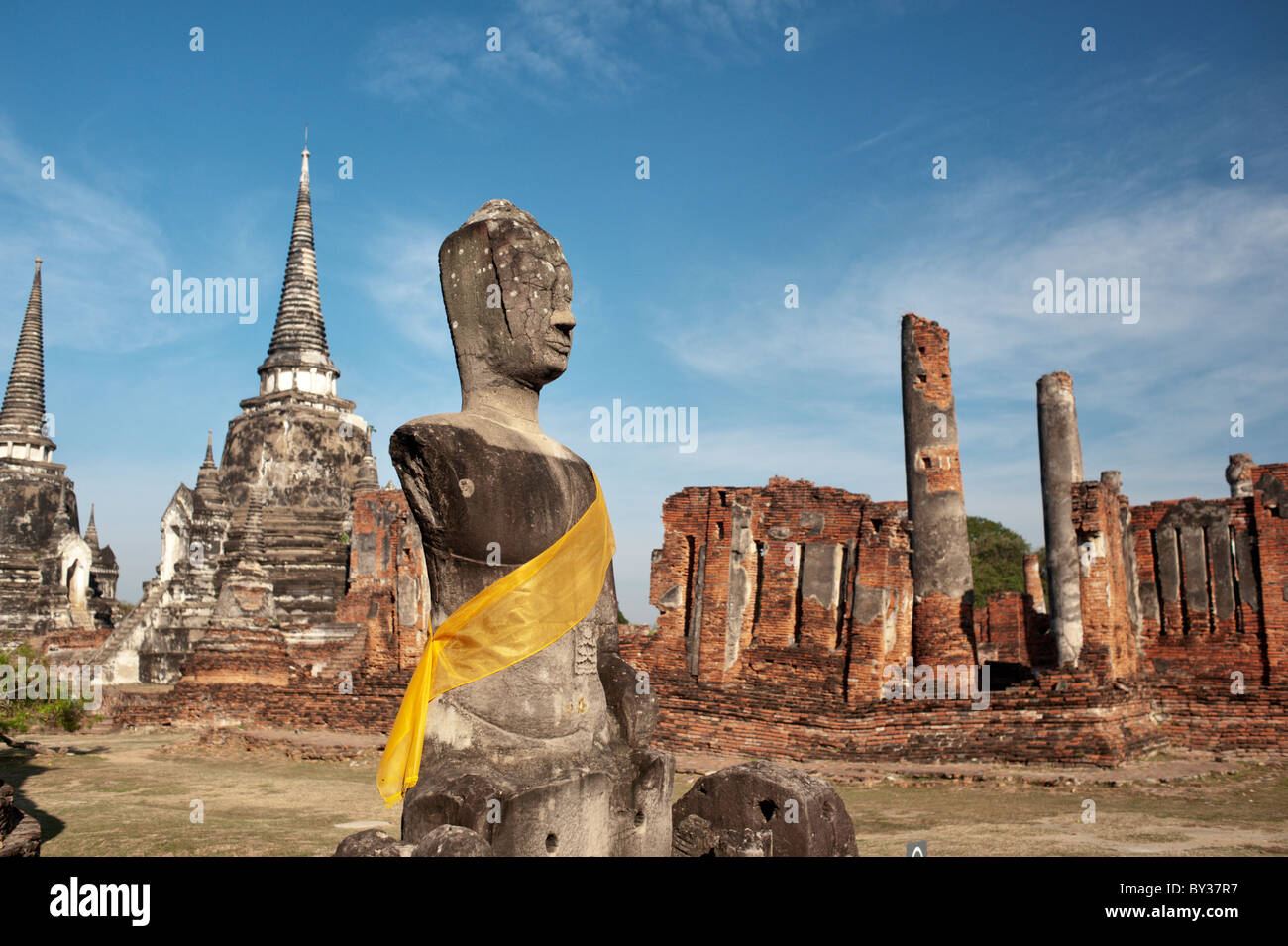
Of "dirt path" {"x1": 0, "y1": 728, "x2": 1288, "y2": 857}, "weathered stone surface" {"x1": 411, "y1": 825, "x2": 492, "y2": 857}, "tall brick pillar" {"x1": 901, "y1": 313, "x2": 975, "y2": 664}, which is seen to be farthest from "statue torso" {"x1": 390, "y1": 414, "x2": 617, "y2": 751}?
"tall brick pillar" {"x1": 901, "y1": 313, "x2": 975, "y2": 664}

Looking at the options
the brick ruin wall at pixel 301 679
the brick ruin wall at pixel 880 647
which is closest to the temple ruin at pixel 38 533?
the brick ruin wall at pixel 301 679

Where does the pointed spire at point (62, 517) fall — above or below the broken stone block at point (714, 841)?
above

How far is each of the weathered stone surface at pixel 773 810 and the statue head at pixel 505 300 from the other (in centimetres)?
197

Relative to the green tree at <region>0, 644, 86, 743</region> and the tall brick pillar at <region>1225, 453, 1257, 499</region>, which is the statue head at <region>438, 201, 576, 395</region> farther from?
the tall brick pillar at <region>1225, 453, 1257, 499</region>

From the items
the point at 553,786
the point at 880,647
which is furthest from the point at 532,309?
the point at 880,647

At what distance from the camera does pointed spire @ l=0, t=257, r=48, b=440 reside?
142 feet

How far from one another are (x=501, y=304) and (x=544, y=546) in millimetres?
1031

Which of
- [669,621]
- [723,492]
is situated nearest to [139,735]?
[669,621]

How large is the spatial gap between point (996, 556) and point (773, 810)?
4218 centimetres

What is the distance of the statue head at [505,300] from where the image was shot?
167 inches

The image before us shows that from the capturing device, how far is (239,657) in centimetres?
2008

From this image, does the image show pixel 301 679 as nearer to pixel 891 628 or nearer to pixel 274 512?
pixel 891 628

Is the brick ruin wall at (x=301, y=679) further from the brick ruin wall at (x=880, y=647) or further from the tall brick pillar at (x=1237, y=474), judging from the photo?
the tall brick pillar at (x=1237, y=474)

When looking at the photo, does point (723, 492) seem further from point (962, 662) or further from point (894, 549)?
point (962, 662)
